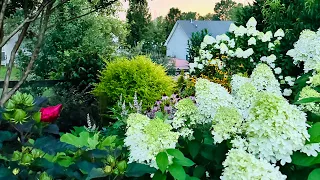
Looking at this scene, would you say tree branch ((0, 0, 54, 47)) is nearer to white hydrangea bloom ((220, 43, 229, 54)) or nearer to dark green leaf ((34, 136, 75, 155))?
white hydrangea bloom ((220, 43, 229, 54))

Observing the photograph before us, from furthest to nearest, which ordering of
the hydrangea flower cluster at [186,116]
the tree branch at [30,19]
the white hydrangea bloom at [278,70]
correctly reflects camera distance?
the white hydrangea bloom at [278,70]
the tree branch at [30,19]
the hydrangea flower cluster at [186,116]

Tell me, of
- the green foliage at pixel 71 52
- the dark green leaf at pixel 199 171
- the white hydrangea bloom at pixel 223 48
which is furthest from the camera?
the green foliage at pixel 71 52

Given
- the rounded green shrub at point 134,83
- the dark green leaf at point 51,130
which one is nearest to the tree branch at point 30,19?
the rounded green shrub at point 134,83

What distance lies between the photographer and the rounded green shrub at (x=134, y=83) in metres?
4.88

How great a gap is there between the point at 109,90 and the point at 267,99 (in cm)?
407

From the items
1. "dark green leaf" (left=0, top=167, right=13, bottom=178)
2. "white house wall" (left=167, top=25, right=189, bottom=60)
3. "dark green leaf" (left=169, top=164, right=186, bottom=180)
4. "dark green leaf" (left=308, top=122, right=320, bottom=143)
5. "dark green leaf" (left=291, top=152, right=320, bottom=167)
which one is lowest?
"white house wall" (left=167, top=25, right=189, bottom=60)

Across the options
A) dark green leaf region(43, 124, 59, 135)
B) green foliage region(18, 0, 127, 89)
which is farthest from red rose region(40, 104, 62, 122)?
green foliage region(18, 0, 127, 89)

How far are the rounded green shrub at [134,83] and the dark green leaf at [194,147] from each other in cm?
361

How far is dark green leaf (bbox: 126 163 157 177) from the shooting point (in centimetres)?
95

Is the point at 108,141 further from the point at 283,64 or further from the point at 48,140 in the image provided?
the point at 283,64

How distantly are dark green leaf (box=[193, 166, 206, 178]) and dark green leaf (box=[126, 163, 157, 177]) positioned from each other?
19cm

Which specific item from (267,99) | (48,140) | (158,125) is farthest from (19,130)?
(267,99)

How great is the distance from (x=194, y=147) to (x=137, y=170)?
264mm

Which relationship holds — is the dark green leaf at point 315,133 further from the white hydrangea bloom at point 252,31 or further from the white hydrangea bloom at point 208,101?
the white hydrangea bloom at point 252,31
